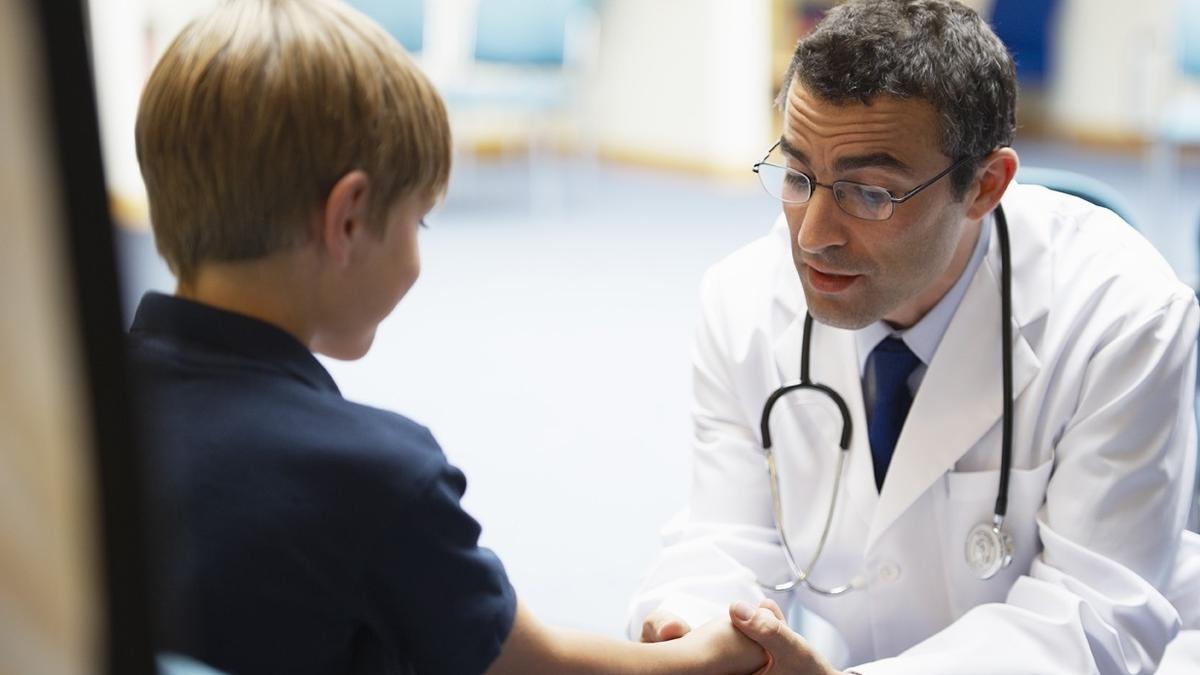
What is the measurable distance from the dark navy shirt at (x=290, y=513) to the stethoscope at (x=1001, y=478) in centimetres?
62

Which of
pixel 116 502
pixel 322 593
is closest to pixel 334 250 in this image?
pixel 322 593

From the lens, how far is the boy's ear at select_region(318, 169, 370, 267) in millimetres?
898

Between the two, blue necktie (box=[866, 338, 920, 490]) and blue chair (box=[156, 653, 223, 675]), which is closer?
blue chair (box=[156, 653, 223, 675])

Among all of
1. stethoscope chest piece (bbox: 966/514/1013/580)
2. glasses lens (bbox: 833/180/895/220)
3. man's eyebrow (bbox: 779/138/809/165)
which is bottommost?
stethoscope chest piece (bbox: 966/514/1013/580)

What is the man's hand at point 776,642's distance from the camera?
4.18ft

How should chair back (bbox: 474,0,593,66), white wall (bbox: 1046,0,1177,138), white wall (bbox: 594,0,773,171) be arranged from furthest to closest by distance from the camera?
white wall (bbox: 1046,0,1177,138)
white wall (bbox: 594,0,773,171)
chair back (bbox: 474,0,593,66)

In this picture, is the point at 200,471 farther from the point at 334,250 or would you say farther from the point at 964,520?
the point at 964,520

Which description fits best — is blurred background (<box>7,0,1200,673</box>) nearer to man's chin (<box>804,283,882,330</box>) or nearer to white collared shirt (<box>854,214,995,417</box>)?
white collared shirt (<box>854,214,995,417</box>)

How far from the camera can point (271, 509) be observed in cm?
86

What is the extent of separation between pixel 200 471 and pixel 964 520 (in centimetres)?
83

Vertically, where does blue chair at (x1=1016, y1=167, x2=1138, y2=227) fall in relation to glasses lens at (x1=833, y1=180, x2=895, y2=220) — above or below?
below

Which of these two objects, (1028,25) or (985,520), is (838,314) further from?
(1028,25)

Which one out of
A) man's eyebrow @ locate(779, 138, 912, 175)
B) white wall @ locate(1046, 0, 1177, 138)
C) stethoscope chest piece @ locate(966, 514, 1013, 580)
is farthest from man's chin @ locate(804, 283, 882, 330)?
white wall @ locate(1046, 0, 1177, 138)

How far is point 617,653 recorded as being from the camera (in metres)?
1.06
